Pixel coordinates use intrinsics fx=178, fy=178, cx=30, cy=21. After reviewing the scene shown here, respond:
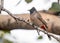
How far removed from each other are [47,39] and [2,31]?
0.25m

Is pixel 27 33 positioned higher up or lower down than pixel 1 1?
lower down

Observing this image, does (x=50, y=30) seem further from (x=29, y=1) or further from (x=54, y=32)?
(x=29, y=1)

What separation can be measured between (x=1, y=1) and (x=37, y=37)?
30cm

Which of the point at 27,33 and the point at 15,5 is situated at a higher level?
the point at 15,5

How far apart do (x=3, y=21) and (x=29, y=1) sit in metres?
0.19

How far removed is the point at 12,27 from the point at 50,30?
8.4 inches

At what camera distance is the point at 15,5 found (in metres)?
1.04

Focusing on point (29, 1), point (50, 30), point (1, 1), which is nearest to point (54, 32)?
point (50, 30)

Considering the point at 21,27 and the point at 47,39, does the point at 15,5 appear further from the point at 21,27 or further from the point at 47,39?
the point at 47,39

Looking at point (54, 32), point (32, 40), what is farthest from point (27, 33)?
point (54, 32)

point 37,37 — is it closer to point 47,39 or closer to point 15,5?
point 47,39

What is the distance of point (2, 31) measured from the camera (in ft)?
3.23

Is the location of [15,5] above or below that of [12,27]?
above

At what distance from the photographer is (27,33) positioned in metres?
0.99
